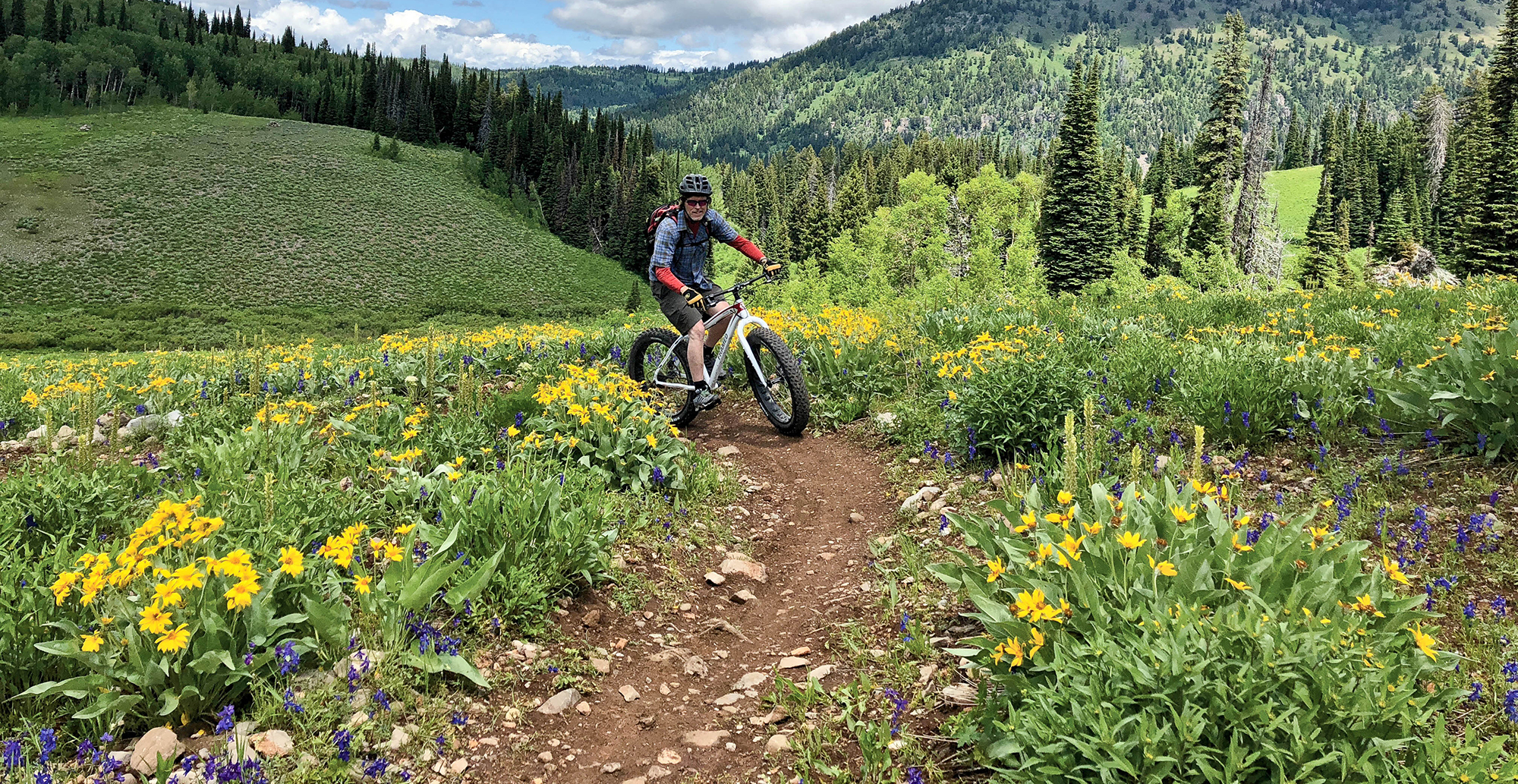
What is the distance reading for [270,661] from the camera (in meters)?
3.35

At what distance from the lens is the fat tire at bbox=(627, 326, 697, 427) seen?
882cm

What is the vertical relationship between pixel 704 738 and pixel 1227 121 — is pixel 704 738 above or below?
below

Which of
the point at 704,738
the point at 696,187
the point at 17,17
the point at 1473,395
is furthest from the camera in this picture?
the point at 17,17

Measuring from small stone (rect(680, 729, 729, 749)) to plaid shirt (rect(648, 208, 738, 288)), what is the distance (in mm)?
5583

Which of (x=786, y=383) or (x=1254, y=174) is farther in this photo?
(x=1254, y=174)

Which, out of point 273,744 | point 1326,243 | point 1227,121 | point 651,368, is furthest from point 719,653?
point 1326,243

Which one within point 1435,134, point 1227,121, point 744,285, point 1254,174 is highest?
point 1435,134

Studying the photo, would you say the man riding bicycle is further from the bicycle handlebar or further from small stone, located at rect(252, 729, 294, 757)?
small stone, located at rect(252, 729, 294, 757)

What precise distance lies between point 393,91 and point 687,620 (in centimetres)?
17172

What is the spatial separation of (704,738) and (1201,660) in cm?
223

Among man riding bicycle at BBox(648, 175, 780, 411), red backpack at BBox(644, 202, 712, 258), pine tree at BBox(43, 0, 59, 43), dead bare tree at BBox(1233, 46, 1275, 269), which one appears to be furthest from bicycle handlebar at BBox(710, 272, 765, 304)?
pine tree at BBox(43, 0, 59, 43)

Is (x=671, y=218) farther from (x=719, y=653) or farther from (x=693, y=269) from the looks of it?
(x=719, y=653)

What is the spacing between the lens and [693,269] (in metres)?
8.92

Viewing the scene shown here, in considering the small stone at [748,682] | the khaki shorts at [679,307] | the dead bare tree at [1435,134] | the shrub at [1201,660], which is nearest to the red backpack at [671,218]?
the khaki shorts at [679,307]
